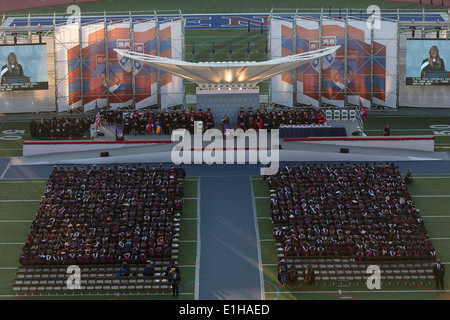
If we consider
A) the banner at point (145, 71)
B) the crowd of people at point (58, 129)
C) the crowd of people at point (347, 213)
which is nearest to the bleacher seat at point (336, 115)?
the crowd of people at point (347, 213)

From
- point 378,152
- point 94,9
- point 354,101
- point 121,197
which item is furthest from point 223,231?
point 94,9

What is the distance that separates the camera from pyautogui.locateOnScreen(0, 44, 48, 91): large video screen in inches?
2387

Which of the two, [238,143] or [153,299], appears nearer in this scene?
[153,299]

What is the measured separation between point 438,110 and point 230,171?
17.0m

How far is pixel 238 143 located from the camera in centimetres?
5509

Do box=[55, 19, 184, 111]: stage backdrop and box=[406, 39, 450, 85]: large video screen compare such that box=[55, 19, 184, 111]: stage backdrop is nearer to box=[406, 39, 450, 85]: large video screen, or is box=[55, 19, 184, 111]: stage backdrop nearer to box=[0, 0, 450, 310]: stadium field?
box=[0, 0, 450, 310]: stadium field

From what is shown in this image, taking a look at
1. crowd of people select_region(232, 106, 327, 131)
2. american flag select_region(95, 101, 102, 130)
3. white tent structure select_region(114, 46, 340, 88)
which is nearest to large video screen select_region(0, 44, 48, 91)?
american flag select_region(95, 101, 102, 130)

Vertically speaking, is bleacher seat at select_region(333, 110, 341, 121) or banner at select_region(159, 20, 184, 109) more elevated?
banner at select_region(159, 20, 184, 109)

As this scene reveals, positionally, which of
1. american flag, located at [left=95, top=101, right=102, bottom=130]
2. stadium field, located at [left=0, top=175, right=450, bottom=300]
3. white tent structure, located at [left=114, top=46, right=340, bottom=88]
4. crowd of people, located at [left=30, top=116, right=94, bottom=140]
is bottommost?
stadium field, located at [left=0, top=175, right=450, bottom=300]

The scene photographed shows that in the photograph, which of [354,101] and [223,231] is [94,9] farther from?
[223,231]

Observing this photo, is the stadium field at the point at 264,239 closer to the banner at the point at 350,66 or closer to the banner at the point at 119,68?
the banner at the point at 350,66

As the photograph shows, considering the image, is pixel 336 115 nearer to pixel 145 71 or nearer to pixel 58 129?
pixel 145 71

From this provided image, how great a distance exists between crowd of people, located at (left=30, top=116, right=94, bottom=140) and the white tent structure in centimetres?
535

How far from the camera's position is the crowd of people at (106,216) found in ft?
147
